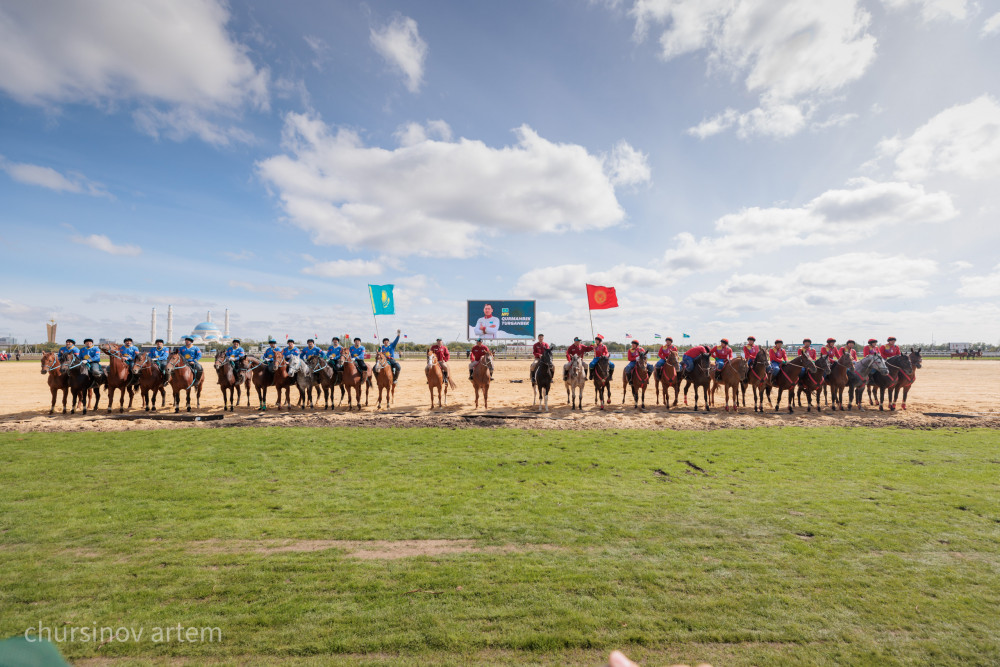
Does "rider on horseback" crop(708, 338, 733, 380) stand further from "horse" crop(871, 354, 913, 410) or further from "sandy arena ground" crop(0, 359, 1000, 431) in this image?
"horse" crop(871, 354, 913, 410)

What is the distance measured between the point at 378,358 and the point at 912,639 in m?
15.5

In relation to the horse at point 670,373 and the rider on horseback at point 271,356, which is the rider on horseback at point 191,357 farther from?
the horse at point 670,373

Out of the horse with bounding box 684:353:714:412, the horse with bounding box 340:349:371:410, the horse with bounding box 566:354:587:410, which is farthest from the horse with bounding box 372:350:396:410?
the horse with bounding box 684:353:714:412

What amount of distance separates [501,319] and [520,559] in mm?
36923

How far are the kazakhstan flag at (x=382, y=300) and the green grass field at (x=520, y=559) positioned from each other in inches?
640

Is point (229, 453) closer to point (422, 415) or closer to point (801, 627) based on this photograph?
point (422, 415)

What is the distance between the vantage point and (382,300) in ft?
80.8

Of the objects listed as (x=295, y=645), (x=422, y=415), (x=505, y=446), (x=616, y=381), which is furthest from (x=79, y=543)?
(x=616, y=381)

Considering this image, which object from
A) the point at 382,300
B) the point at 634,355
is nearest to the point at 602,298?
the point at 634,355

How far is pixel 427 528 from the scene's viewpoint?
525cm

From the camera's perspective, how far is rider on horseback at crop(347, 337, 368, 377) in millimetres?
16766

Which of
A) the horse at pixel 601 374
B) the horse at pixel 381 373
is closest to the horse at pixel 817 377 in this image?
the horse at pixel 601 374

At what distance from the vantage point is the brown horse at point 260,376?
15875 millimetres

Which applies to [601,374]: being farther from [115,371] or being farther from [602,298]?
[115,371]
